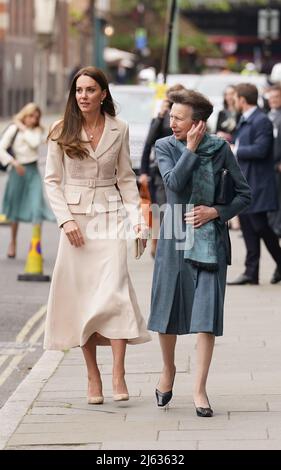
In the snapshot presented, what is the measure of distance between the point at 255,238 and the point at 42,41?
5097 cm

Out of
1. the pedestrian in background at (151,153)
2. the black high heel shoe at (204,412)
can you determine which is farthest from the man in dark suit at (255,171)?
the black high heel shoe at (204,412)

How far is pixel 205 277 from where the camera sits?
7.72 metres

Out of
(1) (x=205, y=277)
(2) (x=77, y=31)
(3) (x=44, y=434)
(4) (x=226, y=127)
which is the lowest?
(2) (x=77, y=31)

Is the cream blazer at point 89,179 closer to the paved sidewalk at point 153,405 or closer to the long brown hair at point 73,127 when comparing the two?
the long brown hair at point 73,127

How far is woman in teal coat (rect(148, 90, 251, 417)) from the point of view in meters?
7.63

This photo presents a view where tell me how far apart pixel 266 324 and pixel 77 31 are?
63706 mm

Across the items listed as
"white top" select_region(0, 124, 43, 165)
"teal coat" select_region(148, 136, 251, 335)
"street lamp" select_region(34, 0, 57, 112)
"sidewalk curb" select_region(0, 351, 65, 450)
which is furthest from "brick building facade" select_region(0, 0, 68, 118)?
"teal coat" select_region(148, 136, 251, 335)

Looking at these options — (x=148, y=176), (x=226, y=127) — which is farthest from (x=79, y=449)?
(x=226, y=127)

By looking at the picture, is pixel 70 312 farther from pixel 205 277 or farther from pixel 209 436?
pixel 209 436

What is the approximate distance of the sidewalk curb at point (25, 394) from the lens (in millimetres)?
7458

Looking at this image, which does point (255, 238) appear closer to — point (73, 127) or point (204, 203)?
point (73, 127)

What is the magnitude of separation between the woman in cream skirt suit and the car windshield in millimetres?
15410

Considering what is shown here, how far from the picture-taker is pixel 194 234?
7719 mm

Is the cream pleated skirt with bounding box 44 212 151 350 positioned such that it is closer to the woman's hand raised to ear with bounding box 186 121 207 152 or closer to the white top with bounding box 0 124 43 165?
the woman's hand raised to ear with bounding box 186 121 207 152
